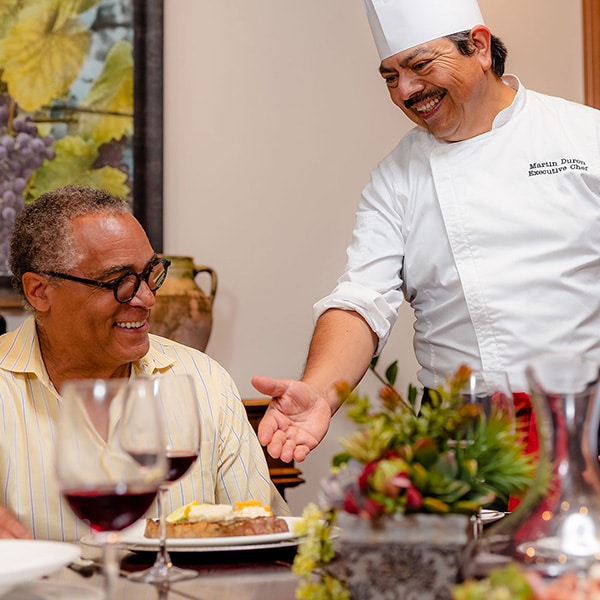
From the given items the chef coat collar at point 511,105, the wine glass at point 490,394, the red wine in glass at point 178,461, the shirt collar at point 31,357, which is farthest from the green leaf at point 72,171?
the wine glass at point 490,394

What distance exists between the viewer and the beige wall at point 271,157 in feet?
10.4

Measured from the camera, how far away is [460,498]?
2.89 feet

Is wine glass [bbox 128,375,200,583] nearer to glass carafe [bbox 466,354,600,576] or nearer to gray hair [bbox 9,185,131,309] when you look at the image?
glass carafe [bbox 466,354,600,576]

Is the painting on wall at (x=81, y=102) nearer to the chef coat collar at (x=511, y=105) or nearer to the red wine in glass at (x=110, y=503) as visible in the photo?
A: the chef coat collar at (x=511, y=105)

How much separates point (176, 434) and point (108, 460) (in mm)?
171

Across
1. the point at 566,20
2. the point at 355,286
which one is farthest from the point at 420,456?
the point at 566,20

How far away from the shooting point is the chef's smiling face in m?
2.14

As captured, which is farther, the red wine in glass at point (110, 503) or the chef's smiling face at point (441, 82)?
the chef's smiling face at point (441, 82)

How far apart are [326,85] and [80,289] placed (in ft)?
5.38

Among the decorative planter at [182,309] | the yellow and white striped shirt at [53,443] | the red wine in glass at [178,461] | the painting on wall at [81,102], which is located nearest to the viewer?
the red wine in glass at [178,461]

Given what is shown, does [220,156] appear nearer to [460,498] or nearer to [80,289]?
[80,289]

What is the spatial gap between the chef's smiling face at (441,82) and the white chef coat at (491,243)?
3.1 inches

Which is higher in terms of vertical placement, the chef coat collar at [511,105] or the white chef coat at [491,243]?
the chef coat collar at [511,105]

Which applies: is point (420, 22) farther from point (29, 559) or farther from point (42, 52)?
point (29, 559)
